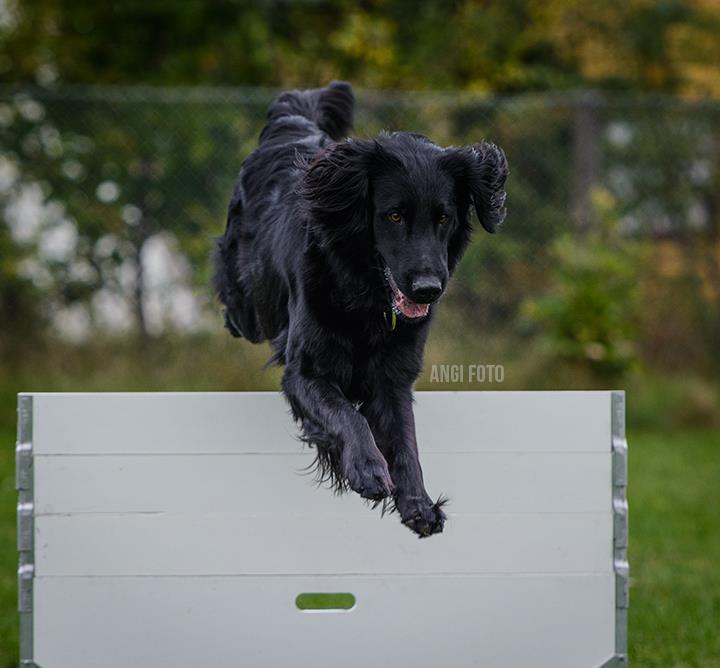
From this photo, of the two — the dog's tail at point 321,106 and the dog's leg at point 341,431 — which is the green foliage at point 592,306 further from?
the dog's leg at point 341,431

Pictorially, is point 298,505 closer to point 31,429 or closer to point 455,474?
point 455,474

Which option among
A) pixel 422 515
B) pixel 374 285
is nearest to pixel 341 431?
pixel 422 515

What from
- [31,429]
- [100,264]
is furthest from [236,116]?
[31,429]

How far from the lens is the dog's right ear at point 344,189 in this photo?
9.08ft

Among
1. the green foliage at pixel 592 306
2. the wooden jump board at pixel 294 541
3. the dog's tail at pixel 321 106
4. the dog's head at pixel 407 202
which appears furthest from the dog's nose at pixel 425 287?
the green foliage at pixel 592 306

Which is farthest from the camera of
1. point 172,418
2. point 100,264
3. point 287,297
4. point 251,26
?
point 251,26

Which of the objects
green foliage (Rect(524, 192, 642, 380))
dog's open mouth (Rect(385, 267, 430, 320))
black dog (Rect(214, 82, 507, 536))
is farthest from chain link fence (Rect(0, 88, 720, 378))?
dog's open mouth (Rect(385, 267, 430, 320))

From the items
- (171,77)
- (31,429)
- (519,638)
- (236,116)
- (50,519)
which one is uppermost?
(171,77)

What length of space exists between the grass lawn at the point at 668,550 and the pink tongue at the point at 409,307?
1.26 meters

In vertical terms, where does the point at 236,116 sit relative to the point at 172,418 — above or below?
above

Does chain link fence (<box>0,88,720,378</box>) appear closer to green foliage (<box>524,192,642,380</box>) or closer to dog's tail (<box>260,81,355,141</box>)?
green foliage (<box>524,192,642,380</box>)

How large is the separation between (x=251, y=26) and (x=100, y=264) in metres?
2.38

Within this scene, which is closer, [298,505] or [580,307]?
[298,505]

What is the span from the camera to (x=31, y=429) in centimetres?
282
